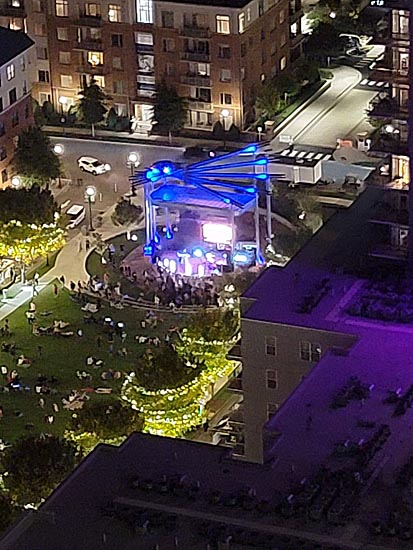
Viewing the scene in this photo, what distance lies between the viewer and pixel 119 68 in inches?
A: 5920

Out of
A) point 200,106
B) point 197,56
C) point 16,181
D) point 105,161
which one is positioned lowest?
point 105,161

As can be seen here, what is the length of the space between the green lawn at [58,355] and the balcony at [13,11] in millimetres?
35810

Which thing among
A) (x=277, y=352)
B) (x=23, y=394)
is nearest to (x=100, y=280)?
(x=23, y=394)

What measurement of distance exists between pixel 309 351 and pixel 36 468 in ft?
45.6

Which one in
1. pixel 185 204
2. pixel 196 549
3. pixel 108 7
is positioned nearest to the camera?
pixel 196 549

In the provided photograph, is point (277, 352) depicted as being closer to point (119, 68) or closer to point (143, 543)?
point (143, 543)

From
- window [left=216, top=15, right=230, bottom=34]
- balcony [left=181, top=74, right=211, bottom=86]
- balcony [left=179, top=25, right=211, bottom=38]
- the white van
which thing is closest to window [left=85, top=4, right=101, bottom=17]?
balcony [left=179, top=25, right=211, bottom=38]

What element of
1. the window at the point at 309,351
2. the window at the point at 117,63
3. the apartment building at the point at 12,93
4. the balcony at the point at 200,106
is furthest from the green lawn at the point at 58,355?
the window at the point at 117,63

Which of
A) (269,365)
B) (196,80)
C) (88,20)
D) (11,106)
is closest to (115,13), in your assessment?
(88,20)

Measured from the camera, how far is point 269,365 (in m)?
95.9

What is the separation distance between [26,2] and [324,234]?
5168 centimetres

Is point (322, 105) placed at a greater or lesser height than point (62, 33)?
lesser

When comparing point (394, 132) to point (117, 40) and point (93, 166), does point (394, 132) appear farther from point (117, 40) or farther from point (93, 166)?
point (117, 40)

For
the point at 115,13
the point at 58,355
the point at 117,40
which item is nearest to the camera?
the point at 58,355
